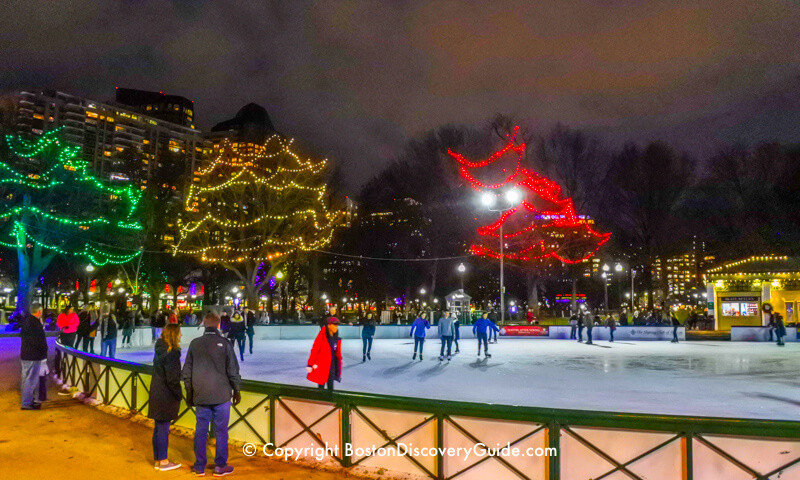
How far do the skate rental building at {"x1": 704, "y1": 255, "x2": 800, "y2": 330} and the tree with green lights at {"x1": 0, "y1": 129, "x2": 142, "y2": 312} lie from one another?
34938 mm

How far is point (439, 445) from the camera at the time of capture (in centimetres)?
589

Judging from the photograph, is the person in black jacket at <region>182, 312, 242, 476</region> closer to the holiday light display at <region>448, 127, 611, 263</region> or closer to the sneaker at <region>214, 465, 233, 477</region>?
the sneaker at <region>214, 465, 233, 477</region>

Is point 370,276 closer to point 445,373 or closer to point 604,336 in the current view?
point 604,336

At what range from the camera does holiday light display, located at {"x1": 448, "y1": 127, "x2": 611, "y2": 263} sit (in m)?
38.7

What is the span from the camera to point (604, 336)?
32.5 metres

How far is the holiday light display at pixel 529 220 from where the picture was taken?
38656 millimetres

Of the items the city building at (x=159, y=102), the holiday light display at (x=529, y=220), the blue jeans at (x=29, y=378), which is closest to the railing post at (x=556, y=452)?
the blue jeans at (x=29, y=378)

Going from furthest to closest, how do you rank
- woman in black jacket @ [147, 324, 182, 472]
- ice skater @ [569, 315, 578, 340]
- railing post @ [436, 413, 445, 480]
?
ice skater @ [569, 315, 578, 340] < woman in black jacket @ [147, 324, 182, 472] < railing post @ [436, 413, 445, 480]

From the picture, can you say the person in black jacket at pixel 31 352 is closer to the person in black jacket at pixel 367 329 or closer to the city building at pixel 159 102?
the person in black jacket at pixel 367 329

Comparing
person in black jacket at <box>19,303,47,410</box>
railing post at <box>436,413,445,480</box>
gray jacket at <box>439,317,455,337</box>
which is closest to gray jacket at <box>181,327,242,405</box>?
railing post at <box>436,413,445,480</box>

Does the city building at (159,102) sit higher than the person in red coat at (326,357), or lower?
higher

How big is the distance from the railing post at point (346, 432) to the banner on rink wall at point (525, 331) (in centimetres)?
2784

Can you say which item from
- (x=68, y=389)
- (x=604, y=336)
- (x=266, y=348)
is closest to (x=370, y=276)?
(x=604, y=336)

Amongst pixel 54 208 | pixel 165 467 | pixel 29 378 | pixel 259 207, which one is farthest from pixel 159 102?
pixel 165 467
